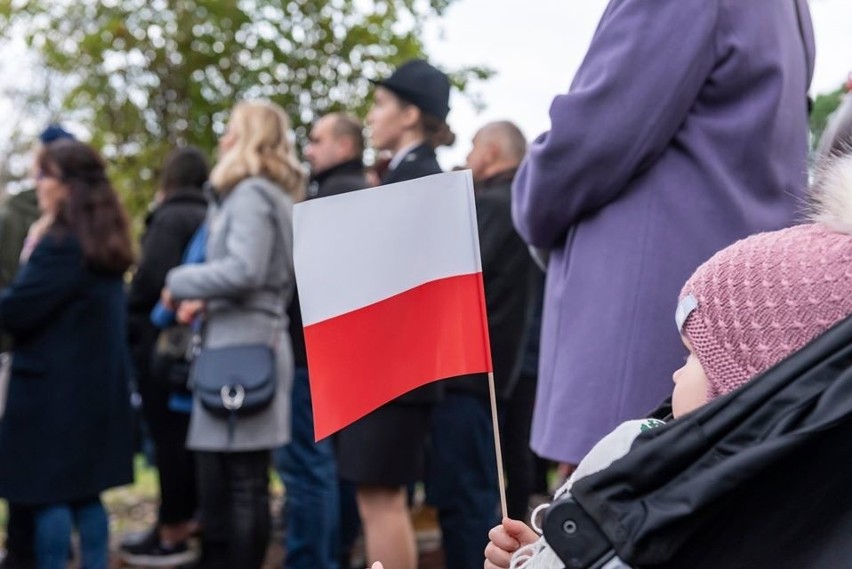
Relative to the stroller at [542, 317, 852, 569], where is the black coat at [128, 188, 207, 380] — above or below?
above

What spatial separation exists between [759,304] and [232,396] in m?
2.64

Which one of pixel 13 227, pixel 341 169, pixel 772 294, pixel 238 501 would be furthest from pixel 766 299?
A: pixel 13 227

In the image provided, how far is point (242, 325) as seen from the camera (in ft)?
12.6

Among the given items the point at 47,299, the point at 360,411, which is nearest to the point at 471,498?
the point at 47,299

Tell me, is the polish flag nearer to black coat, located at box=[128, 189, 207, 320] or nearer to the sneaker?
black coat, located at box=[128, 189, 207, 320]

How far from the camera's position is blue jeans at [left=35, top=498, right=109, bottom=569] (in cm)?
393

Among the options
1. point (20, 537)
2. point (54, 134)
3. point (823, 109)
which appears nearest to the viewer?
point (823, 109)

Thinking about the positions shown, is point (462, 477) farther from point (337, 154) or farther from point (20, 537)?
point (20, 537)

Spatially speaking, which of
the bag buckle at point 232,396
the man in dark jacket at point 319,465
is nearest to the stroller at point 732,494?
the bag buckle at point 232,396

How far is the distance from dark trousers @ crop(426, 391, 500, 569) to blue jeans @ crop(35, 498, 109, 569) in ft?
4.25

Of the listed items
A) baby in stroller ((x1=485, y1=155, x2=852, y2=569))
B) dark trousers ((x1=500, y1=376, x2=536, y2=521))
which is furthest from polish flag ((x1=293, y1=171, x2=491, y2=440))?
dark trousers ((x1=500, y1=376, x2=536, y2=521))

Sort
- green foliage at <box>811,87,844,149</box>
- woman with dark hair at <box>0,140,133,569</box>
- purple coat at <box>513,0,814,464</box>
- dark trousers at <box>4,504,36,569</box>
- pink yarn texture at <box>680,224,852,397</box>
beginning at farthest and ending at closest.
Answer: dark trousers at <box>4,504,36,569</box>, woman with dark hair at <box>0,140,133,569</box>, green foliage at <box>811,87,844,149</box>, purple coat at <box>513,0,814,464</box>, pink yarn texture at <box>680,224,852,397</box>

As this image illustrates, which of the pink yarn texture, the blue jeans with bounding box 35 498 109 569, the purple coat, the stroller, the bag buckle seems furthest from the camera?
the blue jeans with bounding box 35 498 109 569

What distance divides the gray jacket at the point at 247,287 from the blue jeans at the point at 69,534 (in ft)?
1.87
